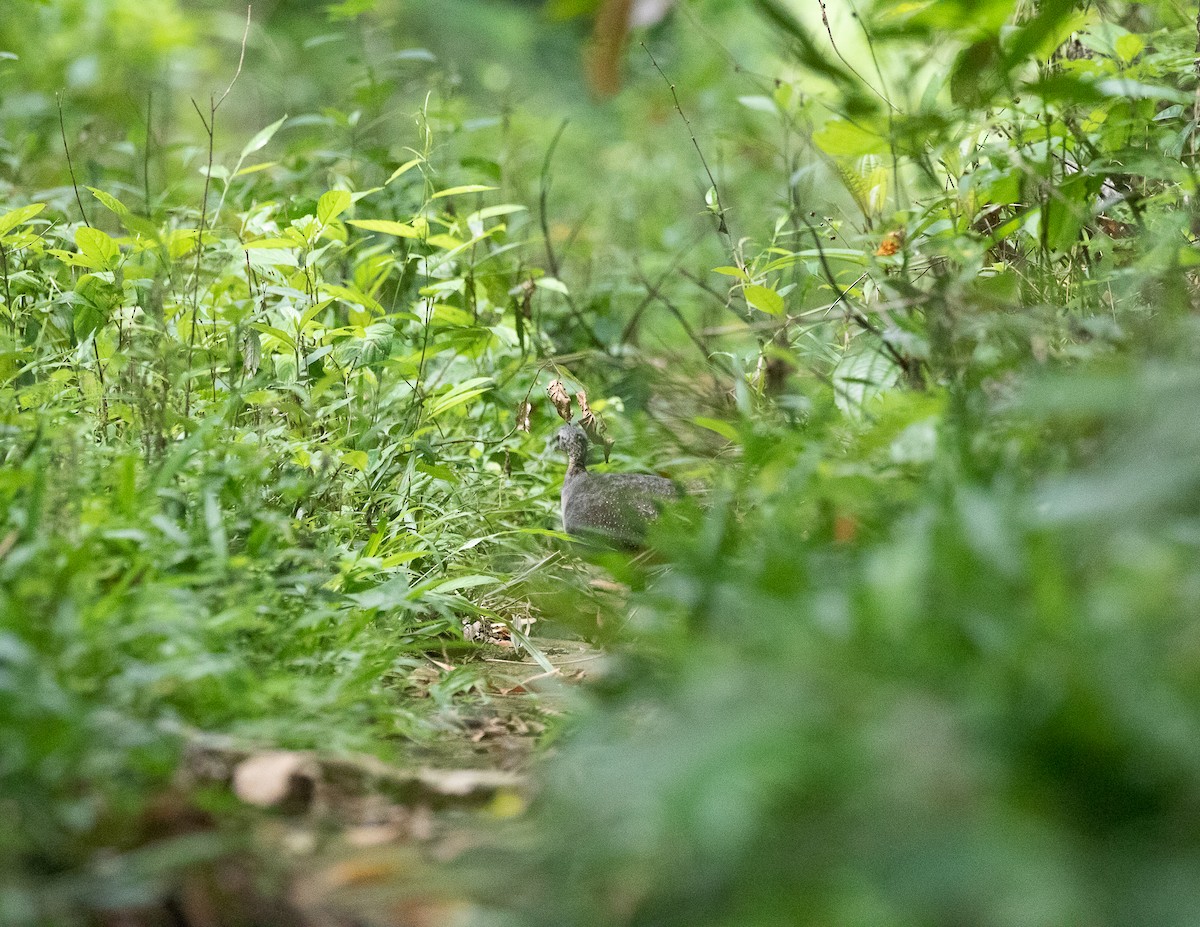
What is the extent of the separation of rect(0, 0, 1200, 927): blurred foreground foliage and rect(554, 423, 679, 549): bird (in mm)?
145

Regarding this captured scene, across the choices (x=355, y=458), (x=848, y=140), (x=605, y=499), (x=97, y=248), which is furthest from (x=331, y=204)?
(x=848, y=140)

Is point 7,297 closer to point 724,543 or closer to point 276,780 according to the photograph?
point 276,780

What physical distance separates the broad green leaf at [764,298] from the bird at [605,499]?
0.56 metres

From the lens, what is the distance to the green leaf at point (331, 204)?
303cm

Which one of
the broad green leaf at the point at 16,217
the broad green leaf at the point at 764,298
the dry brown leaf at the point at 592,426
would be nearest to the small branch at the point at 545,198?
the dry brown leaf at the point at 592,426

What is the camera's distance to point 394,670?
244cm

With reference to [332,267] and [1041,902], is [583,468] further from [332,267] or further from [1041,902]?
[1041,902]

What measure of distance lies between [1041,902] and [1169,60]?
253 centimetres

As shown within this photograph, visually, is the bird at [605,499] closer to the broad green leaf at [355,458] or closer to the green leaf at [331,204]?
the broad green leaf at [355,458]

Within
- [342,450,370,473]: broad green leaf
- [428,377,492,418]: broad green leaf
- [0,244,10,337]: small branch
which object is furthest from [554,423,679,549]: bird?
[0,244,10,337]: small branch

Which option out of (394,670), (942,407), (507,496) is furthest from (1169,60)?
(394,670)

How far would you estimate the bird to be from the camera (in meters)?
3.11

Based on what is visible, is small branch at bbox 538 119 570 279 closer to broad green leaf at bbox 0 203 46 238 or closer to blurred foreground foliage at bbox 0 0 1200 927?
blurred foreground foliage at bbox 0 0 1200 927

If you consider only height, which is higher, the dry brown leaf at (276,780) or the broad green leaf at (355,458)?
the broad green leaf at (355,458)
